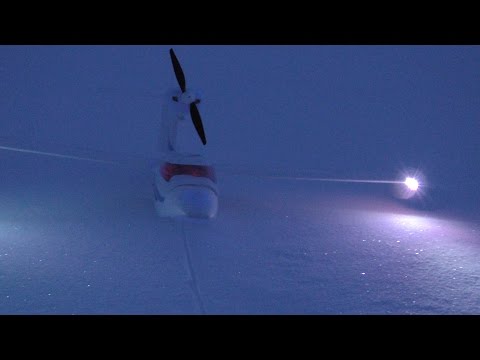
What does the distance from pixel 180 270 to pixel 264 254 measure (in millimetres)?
1911

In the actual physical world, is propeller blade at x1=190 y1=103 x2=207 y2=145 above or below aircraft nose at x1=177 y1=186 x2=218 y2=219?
above

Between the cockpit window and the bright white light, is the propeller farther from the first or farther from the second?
the bright white light

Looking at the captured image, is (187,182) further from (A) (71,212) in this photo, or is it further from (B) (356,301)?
(B) (356,301)

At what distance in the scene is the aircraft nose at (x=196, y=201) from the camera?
34.2 ft

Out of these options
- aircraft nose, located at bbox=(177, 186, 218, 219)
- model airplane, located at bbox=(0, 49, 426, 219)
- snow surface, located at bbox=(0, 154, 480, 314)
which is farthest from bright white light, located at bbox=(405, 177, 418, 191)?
aircraft nose, located at bbox=(177, 186, 218, 219)

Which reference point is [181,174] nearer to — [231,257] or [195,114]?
[195,114]

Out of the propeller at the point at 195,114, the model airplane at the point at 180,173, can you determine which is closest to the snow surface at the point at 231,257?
the model airplane at the point at 180,173

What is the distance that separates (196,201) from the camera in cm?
1044

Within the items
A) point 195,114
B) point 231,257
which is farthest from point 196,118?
point 231,257

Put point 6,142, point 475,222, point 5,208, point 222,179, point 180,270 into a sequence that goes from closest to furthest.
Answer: point 180,270 < point 5,208 < point 475,222 < point 222,179 < point 6,142

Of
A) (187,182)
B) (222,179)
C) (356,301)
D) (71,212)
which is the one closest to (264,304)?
(356,301)

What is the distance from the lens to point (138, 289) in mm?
6547

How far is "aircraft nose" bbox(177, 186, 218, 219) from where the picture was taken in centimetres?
1044

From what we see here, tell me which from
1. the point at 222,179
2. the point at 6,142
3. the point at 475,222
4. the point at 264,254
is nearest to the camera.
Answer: the point at 264,254
